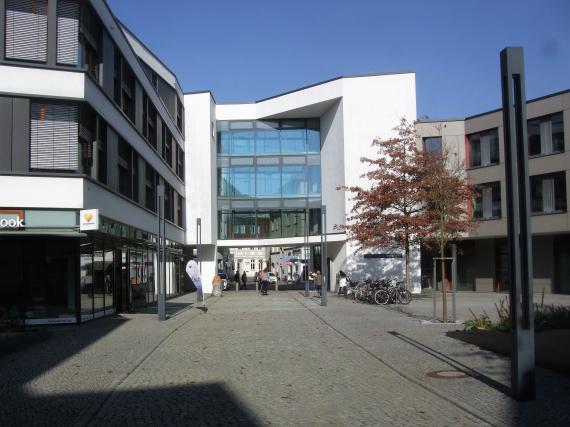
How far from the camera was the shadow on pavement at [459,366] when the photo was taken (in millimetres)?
8602

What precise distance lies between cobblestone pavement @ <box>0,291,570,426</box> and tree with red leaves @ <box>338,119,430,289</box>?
1430 cm

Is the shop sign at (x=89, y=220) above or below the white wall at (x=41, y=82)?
below

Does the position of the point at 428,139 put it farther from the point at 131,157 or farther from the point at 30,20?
the point at 30,20

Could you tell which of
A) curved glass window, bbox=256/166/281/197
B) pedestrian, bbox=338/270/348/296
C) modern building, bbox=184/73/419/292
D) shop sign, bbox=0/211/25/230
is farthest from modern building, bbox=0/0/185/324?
curved glass window, bbox=256/166/281/197

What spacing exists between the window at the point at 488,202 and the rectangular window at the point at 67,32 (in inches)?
982

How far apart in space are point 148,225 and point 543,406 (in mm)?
24061

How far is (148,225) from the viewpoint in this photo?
29.7 m

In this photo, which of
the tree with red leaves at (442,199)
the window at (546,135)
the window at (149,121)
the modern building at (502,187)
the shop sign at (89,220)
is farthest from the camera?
the modern building at (502,187)

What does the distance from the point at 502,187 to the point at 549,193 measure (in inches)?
119

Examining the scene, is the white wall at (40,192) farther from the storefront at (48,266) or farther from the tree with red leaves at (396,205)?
the tree with red leaves at (396,205)

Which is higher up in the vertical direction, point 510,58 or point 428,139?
point 428,139

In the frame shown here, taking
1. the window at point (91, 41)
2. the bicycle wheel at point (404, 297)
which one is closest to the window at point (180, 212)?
the bicycle wheel at point (404, 297)

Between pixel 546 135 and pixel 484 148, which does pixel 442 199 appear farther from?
pixel 484 148

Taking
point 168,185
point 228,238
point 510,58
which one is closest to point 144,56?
point 168,185
